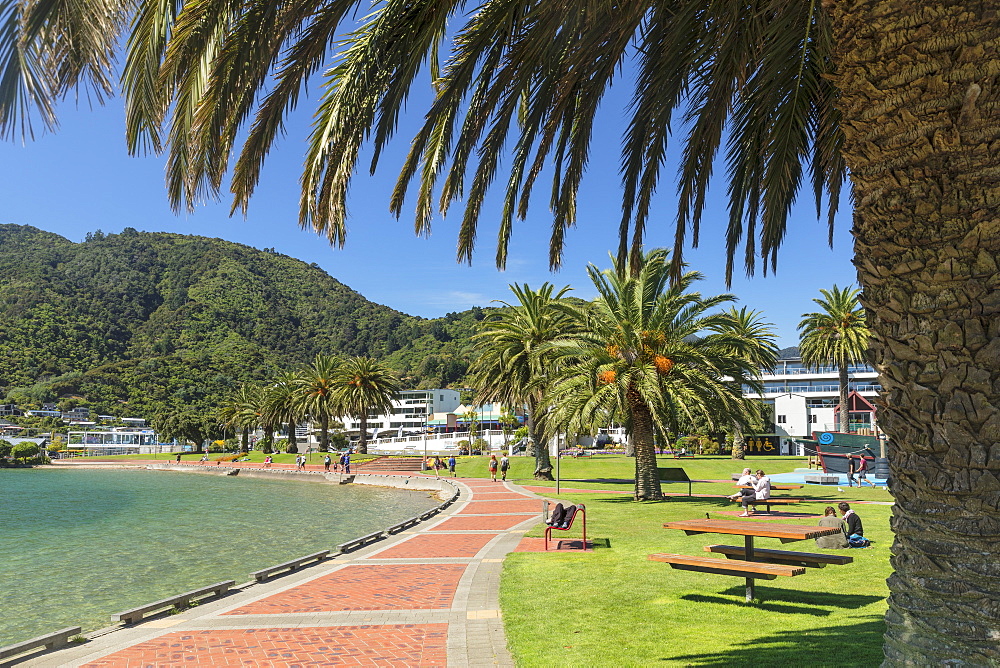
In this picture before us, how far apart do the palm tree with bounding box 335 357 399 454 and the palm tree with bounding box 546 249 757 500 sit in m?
42.7

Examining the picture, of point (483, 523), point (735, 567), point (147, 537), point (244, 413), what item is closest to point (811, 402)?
point (244, 413)

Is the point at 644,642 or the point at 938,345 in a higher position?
the point at 938,345

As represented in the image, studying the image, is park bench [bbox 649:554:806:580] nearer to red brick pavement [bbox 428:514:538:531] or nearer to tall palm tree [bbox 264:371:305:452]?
red brick pavement [bbox 428:514:538:531]

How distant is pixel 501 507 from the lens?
76.6 ft

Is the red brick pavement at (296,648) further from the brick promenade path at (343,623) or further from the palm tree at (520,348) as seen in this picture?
the palm tree at (520,348)

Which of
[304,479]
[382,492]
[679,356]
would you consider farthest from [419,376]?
[679,356]

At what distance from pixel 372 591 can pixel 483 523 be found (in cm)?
878

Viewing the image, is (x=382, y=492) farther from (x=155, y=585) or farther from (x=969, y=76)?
(x=969, y=76)

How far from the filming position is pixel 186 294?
188 metres

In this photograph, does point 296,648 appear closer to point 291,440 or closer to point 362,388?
point 362,388

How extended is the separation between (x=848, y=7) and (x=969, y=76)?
2.56 feet

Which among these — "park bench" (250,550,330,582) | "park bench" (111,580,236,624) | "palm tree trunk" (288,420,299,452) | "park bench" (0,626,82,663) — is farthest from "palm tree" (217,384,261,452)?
"park bench" (0,626,82,663)


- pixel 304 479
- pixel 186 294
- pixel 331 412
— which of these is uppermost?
pixel 186 294

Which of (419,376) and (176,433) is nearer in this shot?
(176,433)
